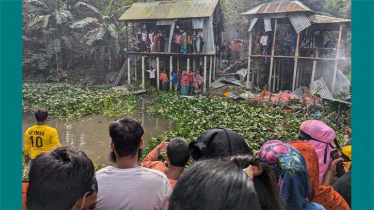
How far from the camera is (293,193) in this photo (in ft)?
4.53

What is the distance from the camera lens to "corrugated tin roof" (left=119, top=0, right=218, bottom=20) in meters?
8.94

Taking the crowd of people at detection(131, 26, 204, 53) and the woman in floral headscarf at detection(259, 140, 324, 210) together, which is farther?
the crowd of people at detection(131, 26, 204, 53)

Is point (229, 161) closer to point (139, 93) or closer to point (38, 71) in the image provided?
point (139, 93)

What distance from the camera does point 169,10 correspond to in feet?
30.6

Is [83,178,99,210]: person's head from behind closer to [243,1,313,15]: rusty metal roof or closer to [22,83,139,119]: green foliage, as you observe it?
[22,83,139,119]: green foliage

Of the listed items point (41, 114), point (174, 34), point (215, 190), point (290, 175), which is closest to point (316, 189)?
point (290, 175)

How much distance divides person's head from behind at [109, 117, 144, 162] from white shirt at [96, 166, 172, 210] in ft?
0.46

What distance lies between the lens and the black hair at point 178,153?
224 centimetres

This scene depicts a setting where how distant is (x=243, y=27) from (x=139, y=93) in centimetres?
434

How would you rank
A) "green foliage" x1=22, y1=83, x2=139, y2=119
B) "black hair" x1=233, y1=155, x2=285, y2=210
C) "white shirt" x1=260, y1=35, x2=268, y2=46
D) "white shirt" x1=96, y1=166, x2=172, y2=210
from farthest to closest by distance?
"white shirt" x1=260, y1=35, x2=268, y2=46 → "green foliage" x1=22, y1=83, x2=139, y2=119 → "white shirt" x1=96, y1=166, x2=172, y2=210 → "black hair" x1=233, y1=155, x2=285, y2=210

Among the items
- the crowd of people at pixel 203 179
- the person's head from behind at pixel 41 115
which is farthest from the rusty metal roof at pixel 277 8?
the crowd of people at pixel 203 179

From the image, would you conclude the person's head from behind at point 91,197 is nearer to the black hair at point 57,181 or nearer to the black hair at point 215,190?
the black hair at point 57,181

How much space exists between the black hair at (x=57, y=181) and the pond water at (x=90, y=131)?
383 cm

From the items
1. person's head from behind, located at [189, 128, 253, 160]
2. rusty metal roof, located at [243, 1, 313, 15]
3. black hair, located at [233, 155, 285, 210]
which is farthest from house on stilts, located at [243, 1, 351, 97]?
black hair, located at [233, 155, 285, 210]
